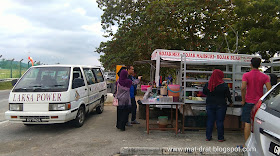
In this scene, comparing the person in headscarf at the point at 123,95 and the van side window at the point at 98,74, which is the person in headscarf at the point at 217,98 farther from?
the van side window at the point at 98,74

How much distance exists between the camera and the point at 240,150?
4230mm

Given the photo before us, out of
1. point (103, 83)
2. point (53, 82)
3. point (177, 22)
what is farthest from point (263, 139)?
point (177, 22)

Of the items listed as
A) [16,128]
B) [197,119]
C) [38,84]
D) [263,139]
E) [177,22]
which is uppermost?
[177,22]

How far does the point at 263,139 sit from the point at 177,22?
10.2 m

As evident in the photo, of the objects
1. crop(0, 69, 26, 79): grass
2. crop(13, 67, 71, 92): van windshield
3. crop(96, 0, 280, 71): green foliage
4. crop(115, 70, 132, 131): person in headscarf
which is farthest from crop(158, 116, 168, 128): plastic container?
crop(0, 69, 26, 79): grass

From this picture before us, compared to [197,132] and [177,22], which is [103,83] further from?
[177,22]

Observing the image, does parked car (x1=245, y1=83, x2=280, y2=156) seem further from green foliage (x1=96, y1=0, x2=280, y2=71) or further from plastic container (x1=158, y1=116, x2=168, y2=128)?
green foliage (x1=96, y1=0, x2=280, y2=71)

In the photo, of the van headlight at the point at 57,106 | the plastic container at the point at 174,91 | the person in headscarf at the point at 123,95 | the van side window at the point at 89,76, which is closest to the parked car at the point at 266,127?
the plastic container at the point at 174,91

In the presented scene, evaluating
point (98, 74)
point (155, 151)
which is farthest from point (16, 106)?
point (155, 151)

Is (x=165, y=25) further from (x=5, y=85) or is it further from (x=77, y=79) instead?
(x=5, y=85)

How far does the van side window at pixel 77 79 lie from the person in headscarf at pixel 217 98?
338cm

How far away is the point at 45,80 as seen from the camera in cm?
577

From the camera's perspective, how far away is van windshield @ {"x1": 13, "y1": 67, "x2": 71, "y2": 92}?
17.9 ft

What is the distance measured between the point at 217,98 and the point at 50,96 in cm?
406
